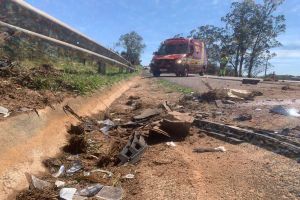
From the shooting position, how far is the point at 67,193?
3.44 metres

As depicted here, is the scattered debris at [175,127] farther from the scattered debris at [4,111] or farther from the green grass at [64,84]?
the scattered debris at [4,111]

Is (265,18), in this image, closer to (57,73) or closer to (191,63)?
(191,63)

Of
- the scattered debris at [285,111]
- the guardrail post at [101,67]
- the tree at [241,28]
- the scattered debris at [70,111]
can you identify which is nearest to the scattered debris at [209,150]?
the scattered debris at [70,111]

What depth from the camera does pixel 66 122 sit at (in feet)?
16.5

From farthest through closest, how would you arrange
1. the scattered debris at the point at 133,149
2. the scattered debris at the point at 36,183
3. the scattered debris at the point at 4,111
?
the scattered debris at the point at 133,149, the scattered debris at the point at 4,111, the scattered debris at the point at 36,183

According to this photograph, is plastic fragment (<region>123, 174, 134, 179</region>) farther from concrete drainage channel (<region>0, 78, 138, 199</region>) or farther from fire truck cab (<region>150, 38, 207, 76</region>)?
fire truck cab (<region>150, 38, 207, 76</region>)

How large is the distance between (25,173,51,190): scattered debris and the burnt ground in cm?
8

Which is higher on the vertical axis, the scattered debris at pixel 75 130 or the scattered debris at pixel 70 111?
the scattered debris at pixel 70 111

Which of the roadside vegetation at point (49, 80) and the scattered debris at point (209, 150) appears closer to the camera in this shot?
the scattered debris at point (209, 150)

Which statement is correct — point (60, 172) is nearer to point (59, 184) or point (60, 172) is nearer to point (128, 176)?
point (59, 184)

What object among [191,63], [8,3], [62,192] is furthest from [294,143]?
[191,63]

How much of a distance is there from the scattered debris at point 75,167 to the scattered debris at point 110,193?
60 cm

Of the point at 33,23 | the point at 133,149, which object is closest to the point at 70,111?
the point at 133,149

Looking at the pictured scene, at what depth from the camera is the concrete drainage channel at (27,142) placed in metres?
3.35
